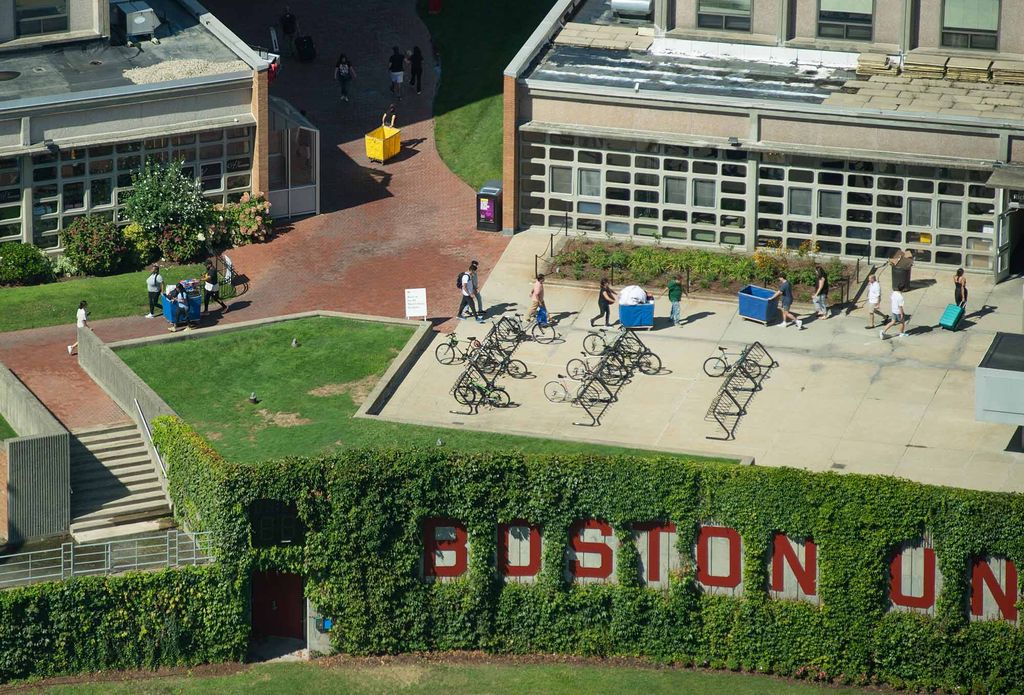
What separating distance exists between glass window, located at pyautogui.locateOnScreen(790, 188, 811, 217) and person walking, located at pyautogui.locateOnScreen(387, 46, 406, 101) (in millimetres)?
16228

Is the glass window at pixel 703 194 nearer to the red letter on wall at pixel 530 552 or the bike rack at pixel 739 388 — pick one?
the bike rack at pixel 739 388

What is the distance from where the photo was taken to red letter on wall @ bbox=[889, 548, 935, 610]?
4575cm

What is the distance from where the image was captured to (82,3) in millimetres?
64250

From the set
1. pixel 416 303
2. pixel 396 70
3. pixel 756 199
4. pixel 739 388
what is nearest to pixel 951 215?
pixel 756 199

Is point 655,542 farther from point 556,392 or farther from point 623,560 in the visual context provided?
point 556,392

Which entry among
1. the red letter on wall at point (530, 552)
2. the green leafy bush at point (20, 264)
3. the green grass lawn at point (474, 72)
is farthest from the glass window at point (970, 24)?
the green leafy bush at point (20, 264)

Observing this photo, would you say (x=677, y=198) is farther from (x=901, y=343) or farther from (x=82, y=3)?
(x=82, y=3)

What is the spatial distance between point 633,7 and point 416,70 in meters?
8.82

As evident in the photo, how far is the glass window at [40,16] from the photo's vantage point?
63.8 m

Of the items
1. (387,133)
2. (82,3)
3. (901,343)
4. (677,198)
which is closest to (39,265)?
(82,3)

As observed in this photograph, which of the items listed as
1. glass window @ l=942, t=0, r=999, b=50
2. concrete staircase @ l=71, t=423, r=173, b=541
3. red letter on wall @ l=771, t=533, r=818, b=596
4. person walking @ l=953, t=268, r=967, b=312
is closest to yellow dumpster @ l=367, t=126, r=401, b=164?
glass window @ l=942, t=0, r=999, b=50

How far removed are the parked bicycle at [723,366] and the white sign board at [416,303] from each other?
25.6 feet

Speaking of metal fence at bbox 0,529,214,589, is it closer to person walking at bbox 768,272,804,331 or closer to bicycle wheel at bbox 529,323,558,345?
bicycle wheel at bbox 529,323,558,345

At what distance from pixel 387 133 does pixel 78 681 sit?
25878mm
